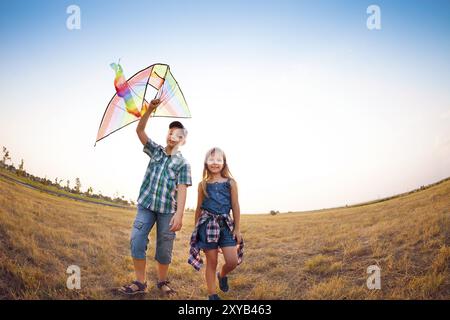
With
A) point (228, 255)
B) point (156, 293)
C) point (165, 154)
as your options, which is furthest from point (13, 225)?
point (228, 255)

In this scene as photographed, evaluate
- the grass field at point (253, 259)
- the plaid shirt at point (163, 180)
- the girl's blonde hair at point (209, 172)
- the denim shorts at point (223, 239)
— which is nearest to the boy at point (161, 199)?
the plaid shirt at point (163, 180)

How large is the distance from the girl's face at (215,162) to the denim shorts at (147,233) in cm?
76

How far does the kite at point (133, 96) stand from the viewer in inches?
163

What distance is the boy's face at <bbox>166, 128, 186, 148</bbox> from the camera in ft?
12.3

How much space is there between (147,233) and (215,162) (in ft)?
4.00

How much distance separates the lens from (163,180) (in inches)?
142

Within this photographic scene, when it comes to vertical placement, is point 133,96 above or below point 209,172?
above

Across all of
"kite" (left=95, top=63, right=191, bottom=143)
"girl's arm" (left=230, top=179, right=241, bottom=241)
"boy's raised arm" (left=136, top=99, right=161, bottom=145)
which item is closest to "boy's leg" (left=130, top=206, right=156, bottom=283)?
"boy's raised arm" (left=136, top=99, right=161, bottom=145)

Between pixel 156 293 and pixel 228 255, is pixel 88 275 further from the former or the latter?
pixel 228 255

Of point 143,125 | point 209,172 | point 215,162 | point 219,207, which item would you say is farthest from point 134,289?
point 143,125

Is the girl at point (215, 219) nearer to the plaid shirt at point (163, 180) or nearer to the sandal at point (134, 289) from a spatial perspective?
the plaid shirt at point (163, 180)

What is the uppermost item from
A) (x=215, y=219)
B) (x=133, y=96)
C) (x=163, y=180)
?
(x=133, y=96)

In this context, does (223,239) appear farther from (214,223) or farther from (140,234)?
(140,234)
